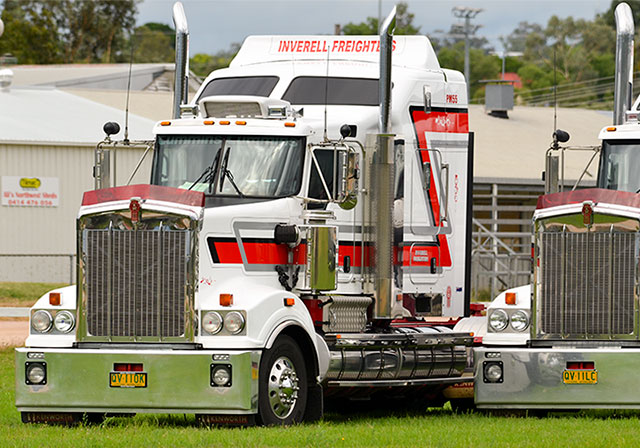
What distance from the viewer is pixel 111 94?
50.3 meters

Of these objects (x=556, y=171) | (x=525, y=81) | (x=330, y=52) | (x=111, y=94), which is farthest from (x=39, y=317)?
(x=525, y=81)

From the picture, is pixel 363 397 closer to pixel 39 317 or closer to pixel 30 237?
pixel 39 317

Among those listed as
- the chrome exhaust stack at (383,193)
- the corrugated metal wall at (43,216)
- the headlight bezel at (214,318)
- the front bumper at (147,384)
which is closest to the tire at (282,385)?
the front bumper at (147,384)

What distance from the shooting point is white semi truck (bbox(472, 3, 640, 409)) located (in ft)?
47.4

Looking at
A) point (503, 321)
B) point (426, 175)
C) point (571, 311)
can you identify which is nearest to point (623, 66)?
point (426, 175)

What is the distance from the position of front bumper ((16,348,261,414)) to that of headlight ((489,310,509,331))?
3087 mm

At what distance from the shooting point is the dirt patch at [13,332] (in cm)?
2522

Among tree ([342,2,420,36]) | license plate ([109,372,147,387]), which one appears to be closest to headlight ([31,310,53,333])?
license plate ([109,372,147,387])

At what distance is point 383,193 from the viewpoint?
15.7 metres

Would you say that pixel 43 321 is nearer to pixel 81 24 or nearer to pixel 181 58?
pixel 181 58

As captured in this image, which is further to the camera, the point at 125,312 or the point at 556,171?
the point at 556,171

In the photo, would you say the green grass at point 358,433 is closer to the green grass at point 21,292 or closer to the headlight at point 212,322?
the headlight at point 212,322

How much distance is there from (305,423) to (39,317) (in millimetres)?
2942

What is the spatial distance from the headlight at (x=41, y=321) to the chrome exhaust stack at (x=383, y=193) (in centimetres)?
380
